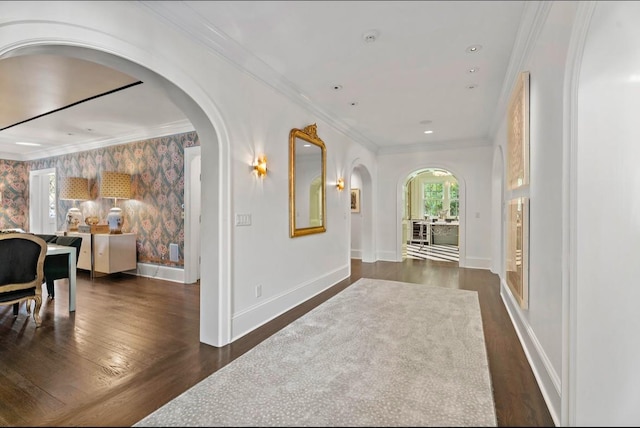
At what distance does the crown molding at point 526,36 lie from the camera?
6.70 feet

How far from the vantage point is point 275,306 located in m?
3.35

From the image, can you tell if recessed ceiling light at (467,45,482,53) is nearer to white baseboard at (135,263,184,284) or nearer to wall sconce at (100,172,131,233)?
white baseboard at (135,263,184,284)

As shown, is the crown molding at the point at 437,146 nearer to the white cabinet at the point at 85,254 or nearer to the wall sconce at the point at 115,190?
the wall sconce at the point at 115,190

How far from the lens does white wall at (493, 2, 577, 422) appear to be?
5.63 feet

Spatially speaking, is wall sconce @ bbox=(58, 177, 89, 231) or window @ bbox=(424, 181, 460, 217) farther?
window @ bbox=(424, 181, 460, 217)

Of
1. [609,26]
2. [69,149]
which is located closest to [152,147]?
[69,149]

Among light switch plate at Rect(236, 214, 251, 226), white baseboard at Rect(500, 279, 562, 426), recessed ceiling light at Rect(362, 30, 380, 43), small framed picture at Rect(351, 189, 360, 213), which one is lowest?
white baseboard at Rect(500, 279, 562, 426)

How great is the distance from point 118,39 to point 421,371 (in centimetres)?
299

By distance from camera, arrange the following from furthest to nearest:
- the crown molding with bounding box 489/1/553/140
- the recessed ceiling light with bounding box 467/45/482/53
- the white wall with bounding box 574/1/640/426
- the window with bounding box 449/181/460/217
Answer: the window with bounding box 449/181/460/217 → the recessed ceiling light with bounding box 467/45/482/53 → the crown molding with bounding box 489/1/553/140 → the white wall with bounding box 574/1/640/426

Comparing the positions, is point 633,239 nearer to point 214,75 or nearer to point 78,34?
point 214,75

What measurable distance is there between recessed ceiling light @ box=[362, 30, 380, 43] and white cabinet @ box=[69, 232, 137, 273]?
496cm

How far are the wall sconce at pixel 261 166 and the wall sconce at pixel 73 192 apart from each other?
4837 millimetres

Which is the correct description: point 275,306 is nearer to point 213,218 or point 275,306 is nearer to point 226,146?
point 213,218

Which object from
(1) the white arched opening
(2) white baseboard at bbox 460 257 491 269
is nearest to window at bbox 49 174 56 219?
(1) the white arched opening
